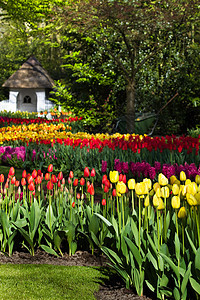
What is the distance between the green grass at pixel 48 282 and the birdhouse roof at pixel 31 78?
27995 mm

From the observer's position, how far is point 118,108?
728 inches

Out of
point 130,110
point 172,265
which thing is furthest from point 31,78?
point 172,265

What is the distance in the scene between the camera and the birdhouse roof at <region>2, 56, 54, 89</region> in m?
30.5

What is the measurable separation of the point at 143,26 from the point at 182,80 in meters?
4.13

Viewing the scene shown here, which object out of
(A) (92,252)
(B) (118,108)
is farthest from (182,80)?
(A) (92,252)

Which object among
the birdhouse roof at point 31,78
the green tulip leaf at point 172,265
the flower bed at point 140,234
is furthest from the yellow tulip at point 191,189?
the birdhouse roof at point 31,78

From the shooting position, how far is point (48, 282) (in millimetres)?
2924

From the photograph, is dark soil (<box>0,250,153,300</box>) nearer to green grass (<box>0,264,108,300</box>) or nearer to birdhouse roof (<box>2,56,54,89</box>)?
green grass (<box>0,264,108,300</box>)

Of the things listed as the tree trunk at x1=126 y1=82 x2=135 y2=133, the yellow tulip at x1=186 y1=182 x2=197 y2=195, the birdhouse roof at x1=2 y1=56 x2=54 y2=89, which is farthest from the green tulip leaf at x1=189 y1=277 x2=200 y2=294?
the birdhouse roof at x1=2 y1=56 x2=54 y2=89

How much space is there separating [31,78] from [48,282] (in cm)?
2931

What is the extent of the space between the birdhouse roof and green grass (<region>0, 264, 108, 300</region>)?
2799 centimetres

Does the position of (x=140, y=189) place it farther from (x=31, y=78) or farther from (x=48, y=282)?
(x=31, y=78)

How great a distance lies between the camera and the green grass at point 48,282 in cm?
271

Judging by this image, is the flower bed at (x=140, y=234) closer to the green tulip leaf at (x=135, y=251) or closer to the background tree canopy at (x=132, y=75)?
the green tulip leaf at (x=135, y=251)
